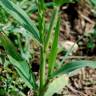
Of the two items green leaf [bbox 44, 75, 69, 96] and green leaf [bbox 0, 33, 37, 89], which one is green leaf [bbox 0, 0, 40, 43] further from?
green leaf [bbox 44, 75, 69, 96]

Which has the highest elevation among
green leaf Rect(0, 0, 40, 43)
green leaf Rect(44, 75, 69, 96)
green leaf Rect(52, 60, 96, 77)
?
green leaf Rect(0, 0, 40, 43)

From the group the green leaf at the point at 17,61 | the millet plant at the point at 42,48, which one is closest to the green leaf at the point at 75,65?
the millet plant at the point at 42,48

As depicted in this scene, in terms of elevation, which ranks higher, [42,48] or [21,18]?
[21,18]

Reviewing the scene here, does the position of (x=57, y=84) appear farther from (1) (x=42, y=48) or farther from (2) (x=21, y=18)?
(2) (x=21, y=18)

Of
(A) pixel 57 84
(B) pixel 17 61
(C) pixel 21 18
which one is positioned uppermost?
(C) pixel 21 18

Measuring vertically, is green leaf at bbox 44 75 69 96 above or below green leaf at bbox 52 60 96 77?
below

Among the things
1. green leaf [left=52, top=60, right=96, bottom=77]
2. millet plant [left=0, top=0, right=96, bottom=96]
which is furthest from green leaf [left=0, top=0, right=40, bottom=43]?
green leaf [left=52, top=60, right=96, bottom=77]

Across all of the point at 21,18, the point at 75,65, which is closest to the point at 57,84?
the point at 75,65

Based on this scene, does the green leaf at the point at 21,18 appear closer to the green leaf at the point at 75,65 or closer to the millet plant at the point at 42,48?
the millet plant at the point at 42,48
